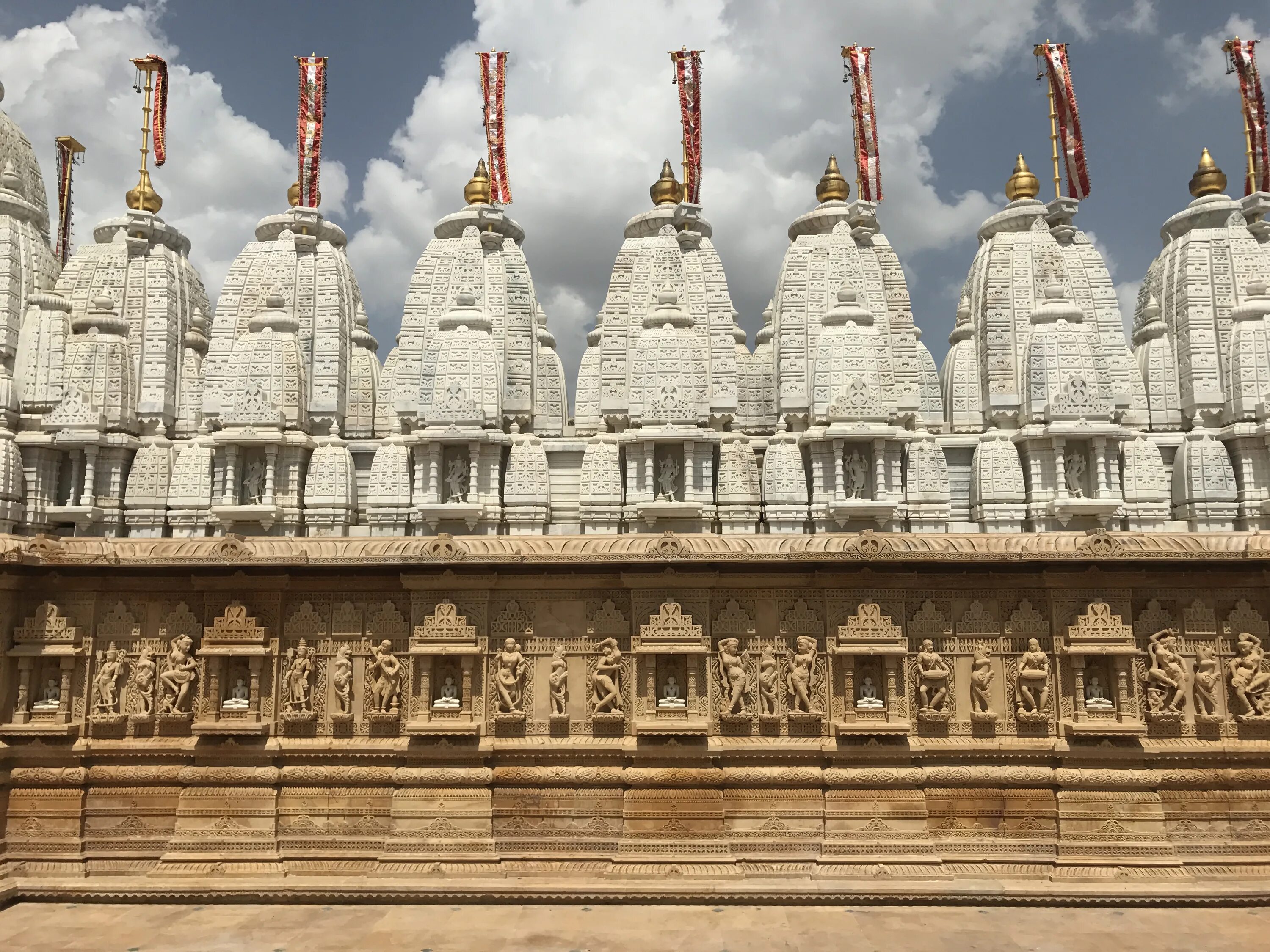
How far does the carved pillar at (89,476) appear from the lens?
20906 millimetres

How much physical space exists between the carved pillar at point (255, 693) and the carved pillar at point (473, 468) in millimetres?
9066

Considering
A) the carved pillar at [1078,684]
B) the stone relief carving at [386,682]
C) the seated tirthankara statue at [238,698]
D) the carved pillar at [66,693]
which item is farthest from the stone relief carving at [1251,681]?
the carved pillar at [66,693]

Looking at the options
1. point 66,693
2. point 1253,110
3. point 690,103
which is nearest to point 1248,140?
point 1253,110

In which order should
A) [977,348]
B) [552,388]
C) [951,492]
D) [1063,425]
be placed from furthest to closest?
1. [552,388]
2. [977,348]
3. [951,492]
4. [1063,425]

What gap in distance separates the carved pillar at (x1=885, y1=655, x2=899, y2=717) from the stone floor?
218 centimetres

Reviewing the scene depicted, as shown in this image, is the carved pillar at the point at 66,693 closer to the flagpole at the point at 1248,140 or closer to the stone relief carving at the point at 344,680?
the stone relief carving at the point at 344,680

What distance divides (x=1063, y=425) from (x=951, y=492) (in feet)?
10.0

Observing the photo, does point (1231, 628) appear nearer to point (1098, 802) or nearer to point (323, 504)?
point (1098, 802)

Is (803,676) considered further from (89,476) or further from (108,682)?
(89,476)

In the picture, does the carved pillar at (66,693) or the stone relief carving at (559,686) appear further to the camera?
the carved pillar at (66,693)

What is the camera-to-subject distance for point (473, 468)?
65.6 ft

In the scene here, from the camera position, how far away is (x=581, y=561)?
421 inches

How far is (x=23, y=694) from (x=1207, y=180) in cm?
2967

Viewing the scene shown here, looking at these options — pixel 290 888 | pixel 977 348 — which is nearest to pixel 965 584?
pixel 290 888
